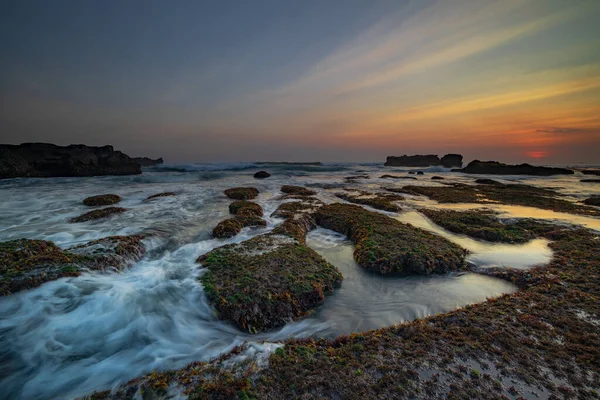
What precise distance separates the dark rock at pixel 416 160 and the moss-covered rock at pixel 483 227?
102m

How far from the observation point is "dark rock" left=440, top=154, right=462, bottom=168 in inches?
3757

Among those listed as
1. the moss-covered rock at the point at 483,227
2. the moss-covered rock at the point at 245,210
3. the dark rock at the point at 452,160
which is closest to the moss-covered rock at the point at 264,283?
the moss-covered rock at the point at 245,210

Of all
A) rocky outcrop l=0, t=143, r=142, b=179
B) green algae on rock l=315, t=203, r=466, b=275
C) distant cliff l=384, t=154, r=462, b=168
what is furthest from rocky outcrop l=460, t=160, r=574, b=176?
rocky outcrop l=0, t=143, r=142, b=179

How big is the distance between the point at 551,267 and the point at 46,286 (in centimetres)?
1208

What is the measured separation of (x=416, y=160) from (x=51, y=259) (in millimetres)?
117381

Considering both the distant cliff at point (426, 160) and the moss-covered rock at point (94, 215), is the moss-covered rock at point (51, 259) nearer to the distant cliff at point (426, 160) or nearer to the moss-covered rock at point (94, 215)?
the moss-covered rock at point (94, 215)

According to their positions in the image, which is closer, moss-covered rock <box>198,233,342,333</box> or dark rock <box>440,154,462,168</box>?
moss-covered rock <box>198,233,342,333</box>

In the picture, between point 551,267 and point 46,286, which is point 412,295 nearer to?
point 551,267

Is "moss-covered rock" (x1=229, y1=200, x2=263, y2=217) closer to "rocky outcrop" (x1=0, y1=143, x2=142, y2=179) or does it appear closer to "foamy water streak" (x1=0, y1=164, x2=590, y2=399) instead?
"foamy water streak" (x1=0, y1=164, x2=590, y2=399)

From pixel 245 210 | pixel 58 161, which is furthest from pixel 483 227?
pixel 58 161

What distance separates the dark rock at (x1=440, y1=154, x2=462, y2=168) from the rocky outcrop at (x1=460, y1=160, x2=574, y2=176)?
4175cm

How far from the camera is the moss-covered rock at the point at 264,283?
4.80 metres

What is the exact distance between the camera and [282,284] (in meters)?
5.44

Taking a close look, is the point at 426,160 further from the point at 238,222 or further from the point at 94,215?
the point at 94,215
